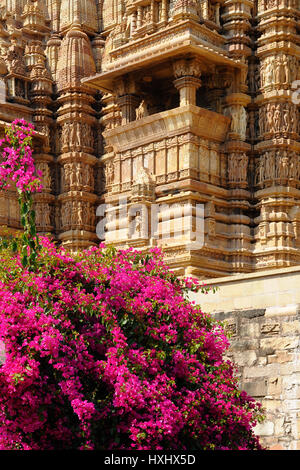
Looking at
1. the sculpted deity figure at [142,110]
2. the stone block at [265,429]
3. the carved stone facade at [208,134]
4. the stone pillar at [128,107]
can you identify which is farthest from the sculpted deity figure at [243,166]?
the stone block at [265,429]

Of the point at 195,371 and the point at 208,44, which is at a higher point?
the point at 208,44

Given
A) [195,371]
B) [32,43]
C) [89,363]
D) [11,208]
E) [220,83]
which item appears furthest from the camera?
[32,43]

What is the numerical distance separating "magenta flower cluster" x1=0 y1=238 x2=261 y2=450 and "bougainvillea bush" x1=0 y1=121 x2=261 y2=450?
0.06 feet

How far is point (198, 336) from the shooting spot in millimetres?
14414

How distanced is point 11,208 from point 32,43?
6521 mm

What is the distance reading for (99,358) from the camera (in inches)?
526

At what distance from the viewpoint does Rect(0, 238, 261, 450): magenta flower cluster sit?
40.4 ft

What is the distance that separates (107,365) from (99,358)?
0.54 m

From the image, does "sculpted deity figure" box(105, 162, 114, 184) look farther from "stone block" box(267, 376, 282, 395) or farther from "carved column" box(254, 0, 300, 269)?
"stone block" box(267, 376, 282, 395)

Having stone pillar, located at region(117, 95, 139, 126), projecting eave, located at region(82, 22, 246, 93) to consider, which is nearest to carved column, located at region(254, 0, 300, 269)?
projecting eave, located at region(82, 22, 246, 93)

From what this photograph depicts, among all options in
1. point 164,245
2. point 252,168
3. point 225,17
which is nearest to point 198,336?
point 164,245

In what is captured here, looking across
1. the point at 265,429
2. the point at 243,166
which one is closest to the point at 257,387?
the point at 265,429

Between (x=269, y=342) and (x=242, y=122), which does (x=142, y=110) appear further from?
(x=269, y=342)

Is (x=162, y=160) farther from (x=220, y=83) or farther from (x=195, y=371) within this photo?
(x=195, y=371)
